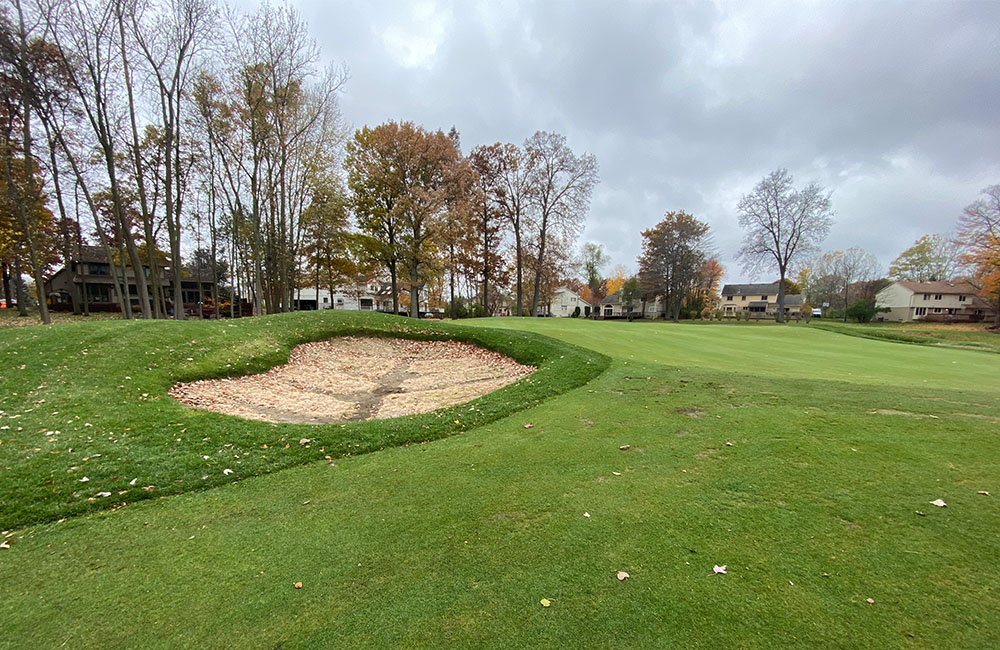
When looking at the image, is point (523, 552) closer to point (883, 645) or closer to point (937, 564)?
point (883, 645)

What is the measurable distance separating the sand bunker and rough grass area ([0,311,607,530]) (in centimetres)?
70

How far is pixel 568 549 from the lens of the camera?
2.86m

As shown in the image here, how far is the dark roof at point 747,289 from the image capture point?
234 feet

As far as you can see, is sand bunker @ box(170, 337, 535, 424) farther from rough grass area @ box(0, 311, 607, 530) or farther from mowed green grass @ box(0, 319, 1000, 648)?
mowed green grass @ box(0, 319, 1000, 648)

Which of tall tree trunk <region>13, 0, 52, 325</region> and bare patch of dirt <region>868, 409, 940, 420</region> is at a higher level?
tall tree trunk <region>13, 0, 52, 325</region>

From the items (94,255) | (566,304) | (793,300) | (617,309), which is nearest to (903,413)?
(617,309)

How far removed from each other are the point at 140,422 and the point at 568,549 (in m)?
6.74

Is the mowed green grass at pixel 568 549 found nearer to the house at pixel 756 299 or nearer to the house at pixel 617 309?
the house at pixel 617 309

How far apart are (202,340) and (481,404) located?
30.3 ft

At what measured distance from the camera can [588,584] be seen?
8.14ft

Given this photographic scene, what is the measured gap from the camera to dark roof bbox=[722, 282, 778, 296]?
71.4 m

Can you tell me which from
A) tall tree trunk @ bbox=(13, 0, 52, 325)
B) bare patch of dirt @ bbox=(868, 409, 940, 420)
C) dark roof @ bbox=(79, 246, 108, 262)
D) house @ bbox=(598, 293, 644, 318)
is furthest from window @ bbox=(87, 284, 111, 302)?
house @ bbox=(598, 293, 644, 318)

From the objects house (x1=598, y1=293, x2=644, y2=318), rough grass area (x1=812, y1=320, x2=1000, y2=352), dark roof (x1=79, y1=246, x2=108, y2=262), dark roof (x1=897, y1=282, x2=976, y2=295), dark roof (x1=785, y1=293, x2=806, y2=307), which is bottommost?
rough grass area (x1=812, y1=320, x2=1000, y2=352)

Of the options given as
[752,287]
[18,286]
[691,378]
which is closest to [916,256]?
[752,287]
